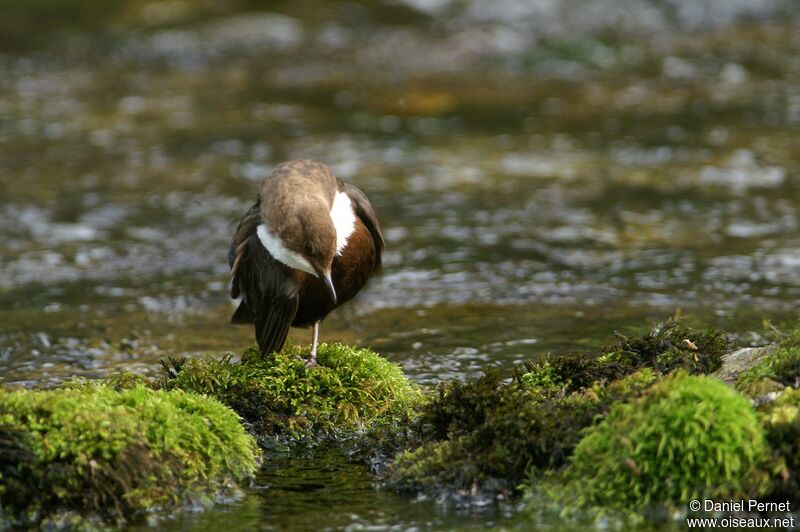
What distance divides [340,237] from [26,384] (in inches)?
Result: 69.1

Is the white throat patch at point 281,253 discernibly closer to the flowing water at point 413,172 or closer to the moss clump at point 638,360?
the flowing water at point 413,172

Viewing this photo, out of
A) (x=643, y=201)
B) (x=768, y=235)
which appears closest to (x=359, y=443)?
(x=768, y=235)

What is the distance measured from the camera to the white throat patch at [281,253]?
15.9 feet

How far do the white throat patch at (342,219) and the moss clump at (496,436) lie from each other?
109cm

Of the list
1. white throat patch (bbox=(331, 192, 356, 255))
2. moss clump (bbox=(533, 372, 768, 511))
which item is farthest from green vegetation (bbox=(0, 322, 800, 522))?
white throat patch (bbox=(331, 192, 356, 255))

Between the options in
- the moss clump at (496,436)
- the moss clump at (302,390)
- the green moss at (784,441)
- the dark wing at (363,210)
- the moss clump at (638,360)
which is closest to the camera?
the green moss at (784,441)

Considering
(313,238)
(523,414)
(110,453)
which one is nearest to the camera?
(110,453)

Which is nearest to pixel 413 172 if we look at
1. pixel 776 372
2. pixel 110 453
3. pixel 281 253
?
pixel 281 253

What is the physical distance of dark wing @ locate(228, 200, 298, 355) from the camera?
5020mm

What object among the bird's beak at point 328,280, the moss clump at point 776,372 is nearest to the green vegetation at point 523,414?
the moss clump at point 776,372

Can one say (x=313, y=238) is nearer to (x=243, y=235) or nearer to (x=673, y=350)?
(x=243, y=235)

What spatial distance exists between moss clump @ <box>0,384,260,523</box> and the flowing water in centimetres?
18

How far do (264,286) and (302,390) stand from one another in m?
0.53

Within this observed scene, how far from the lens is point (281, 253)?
16.1 ft
